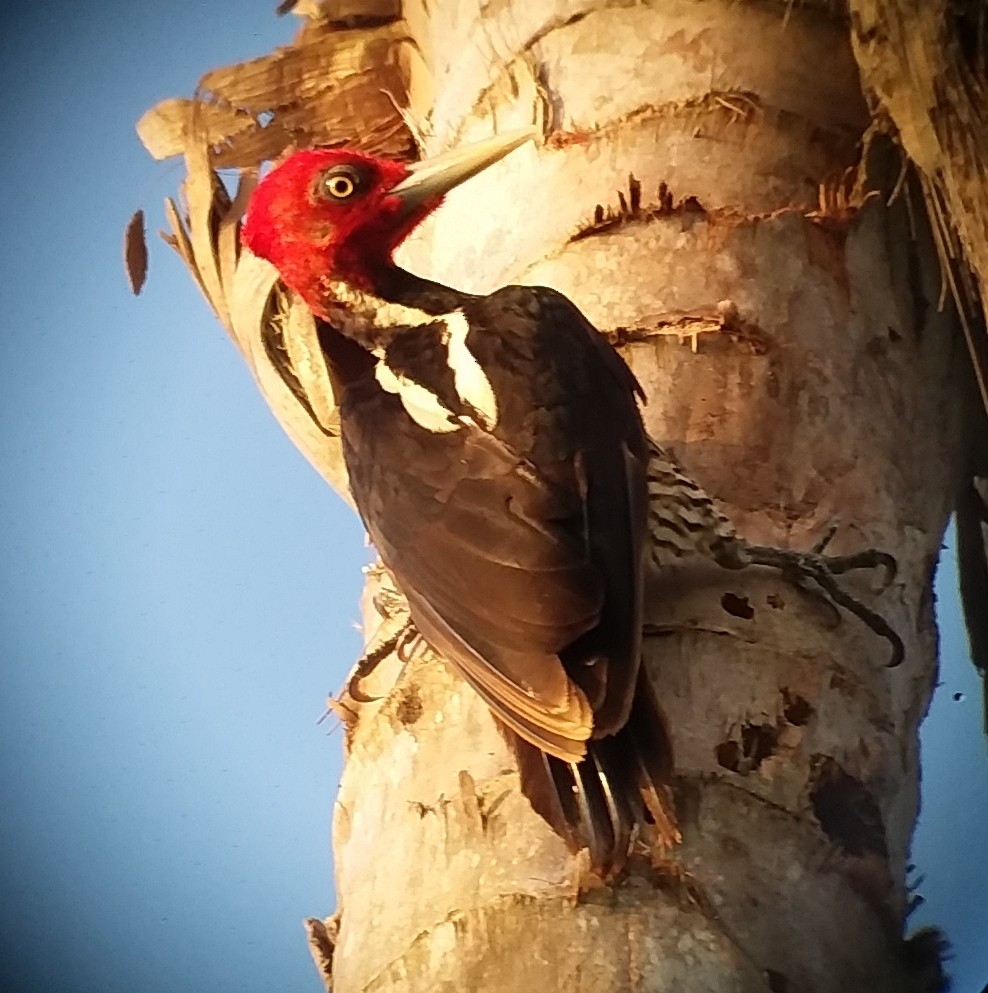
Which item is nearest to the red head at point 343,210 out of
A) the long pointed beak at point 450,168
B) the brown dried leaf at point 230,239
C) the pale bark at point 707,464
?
the long pointed beak at point 450,168

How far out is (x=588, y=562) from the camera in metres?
1.15

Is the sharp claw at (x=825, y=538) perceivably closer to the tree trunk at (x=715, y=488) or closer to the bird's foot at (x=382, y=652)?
the tree trunk at (x=715, y=488)

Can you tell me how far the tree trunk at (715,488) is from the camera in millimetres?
1105

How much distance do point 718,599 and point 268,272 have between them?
2.60 feet

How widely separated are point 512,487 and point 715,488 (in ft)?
0.83

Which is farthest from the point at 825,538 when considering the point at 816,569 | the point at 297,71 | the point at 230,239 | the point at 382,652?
the point at 297,71

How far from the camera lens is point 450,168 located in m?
1.54

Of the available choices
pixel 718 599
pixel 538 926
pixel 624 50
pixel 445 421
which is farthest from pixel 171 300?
pixel 538 926

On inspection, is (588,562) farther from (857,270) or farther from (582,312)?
(857,270)

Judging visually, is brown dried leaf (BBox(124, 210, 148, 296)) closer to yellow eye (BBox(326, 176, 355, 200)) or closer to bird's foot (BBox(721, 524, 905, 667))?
yellow eye (BBox(326, 176, 355, 200))

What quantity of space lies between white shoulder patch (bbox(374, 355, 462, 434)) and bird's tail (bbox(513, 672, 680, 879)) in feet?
1.08

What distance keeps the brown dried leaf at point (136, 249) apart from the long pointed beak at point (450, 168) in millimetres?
632

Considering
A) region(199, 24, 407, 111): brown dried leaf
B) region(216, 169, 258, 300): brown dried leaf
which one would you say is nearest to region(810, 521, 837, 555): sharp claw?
region(216, 169, 258, 300): brown dried leaf

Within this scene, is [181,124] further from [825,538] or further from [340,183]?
[825,538]
